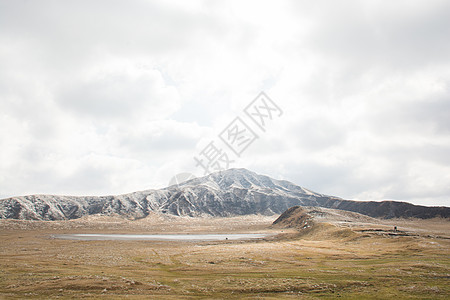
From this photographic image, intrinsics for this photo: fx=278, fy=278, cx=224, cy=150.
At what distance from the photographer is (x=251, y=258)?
51250 mm

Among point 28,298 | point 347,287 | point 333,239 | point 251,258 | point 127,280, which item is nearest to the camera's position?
point 28,298

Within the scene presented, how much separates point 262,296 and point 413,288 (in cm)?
1553

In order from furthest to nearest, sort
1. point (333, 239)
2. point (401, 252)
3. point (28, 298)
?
point (333, 239)
point (401, 252)
point (28, 298)

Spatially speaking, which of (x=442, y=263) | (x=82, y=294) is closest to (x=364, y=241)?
(x=442, y=263)

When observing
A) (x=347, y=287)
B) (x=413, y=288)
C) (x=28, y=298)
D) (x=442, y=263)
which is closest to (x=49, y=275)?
(x=28, y=298)

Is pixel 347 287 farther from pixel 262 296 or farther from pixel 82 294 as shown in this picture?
pixel 82 294

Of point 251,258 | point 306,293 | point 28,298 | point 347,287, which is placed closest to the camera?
point 28,298

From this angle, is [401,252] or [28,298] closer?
[28,298]

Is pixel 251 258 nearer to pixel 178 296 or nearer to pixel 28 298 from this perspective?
pixel 178 296

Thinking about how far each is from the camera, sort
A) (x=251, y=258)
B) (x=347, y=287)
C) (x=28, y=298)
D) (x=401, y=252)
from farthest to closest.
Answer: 1. (x=401, y=252)
2. (x=251, y=258)
3. (x=347, y=287)
4. (x=28, y=298)

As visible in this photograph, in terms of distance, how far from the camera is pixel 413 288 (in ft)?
92.0

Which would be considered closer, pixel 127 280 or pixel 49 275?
pixel 127 280

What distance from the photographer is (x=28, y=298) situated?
83.9 ft

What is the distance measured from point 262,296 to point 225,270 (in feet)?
46.8
